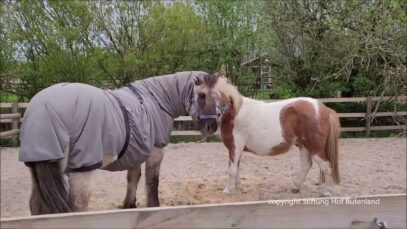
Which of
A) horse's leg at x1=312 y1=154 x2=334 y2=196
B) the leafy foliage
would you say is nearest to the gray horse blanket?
horse's leg at x1=312 y1=154 x2=334 y2=196

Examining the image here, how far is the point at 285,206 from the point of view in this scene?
55.9 inches

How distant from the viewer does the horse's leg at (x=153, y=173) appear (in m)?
3.32

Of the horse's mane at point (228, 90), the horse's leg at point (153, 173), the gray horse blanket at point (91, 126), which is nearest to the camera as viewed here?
the gray horse blanket at point (91, 126)

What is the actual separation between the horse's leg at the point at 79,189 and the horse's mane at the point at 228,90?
5.08 feet

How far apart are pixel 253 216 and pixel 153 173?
2.11m

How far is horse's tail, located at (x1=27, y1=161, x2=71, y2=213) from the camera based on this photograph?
2.24 metres

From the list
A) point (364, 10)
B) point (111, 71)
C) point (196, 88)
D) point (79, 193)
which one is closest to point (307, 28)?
point (364, 10)

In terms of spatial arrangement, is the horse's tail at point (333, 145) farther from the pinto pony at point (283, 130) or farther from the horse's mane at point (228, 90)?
the horse's mane at point (228, 90)

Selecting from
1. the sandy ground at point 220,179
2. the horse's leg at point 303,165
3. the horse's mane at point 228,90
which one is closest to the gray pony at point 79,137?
the horse's mane at point 228,90

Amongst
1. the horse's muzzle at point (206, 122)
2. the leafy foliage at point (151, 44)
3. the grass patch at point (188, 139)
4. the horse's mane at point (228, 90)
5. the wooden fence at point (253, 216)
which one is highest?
the leafy foliage at point (151, 44)

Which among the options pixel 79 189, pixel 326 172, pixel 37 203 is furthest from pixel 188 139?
pixel 37 203

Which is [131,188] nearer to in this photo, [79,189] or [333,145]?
[79,189]

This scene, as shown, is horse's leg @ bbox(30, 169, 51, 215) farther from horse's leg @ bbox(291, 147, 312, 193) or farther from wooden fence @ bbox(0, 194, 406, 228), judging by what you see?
horse's leg @ bbox(291, 147, 312, 193)

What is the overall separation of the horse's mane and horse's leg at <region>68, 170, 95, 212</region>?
5.08 ft
